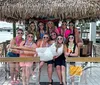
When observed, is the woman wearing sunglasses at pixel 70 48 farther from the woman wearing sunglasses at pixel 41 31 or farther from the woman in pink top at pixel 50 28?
the woman wearing sunglasses at pixel 41 31

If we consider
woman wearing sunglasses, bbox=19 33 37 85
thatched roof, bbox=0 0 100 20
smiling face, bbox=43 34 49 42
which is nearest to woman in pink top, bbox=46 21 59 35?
smiling face, bbox=43 34 49 42

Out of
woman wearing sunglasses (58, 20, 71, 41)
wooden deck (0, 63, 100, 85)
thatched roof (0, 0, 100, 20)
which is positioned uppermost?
thatched roof (0, 0, 100, 20)

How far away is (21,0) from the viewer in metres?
6.90

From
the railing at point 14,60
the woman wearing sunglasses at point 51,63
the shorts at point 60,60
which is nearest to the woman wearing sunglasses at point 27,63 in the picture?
the railing at point 14,60

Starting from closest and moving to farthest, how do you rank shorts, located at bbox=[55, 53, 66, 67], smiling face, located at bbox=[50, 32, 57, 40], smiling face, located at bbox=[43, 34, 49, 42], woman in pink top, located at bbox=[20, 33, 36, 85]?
woman in pink top, located at bbox=[20, 33, 36, 85] < shorts, located at bbox=[55, 53, 66, 67] < smiling face, located at bbox=[43, 34, 49, 42] < smiling face, located at bbox=[50, 32, 57, 40]

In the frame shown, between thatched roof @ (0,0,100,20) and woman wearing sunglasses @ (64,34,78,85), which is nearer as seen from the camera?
woman wearing sunglasses @ (64,34,78,85)

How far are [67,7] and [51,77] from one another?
70.1 inches

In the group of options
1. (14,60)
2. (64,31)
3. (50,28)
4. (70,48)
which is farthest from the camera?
(64,31)

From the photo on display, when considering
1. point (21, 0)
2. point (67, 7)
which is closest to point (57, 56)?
point (67, 7)

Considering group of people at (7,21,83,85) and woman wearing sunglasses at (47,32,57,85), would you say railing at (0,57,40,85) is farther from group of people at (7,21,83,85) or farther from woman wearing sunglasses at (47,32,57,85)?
woman wearing sunglasses at (47,32,57,85)

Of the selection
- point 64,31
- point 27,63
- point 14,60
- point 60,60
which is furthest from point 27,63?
point 64,31

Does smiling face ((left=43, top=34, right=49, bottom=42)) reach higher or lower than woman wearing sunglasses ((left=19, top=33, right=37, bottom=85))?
higher

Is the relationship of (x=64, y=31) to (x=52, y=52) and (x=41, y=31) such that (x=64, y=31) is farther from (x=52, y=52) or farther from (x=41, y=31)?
(x=52, y=52)

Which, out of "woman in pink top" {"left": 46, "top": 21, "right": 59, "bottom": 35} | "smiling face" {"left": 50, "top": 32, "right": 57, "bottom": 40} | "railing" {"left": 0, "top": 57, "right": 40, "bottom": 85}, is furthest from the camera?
"woman in pink top" {"left": 46, "top": 21, "right": 59, "bottom": 35}
